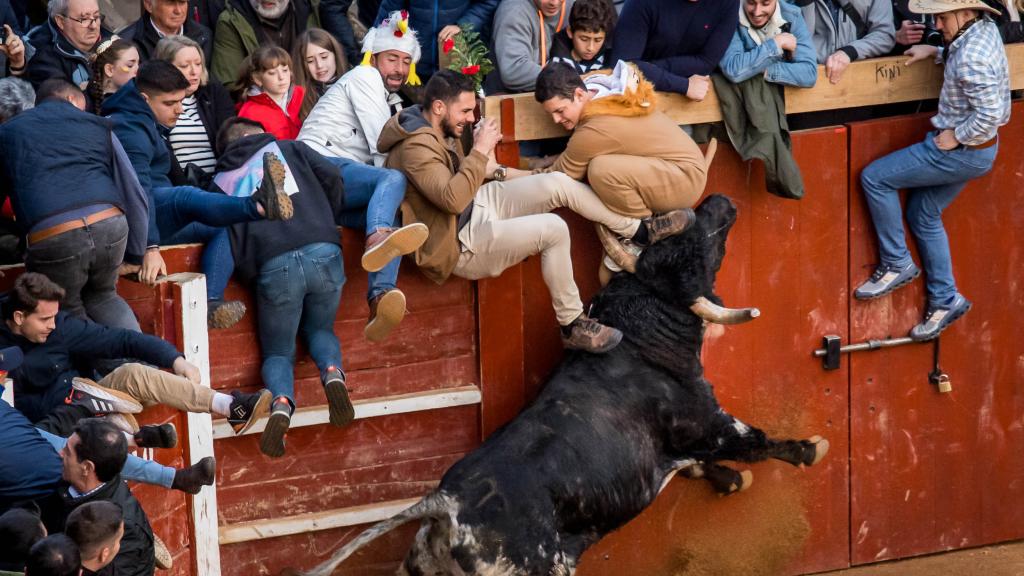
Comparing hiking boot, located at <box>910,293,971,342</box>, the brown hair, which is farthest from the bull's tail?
hiking boot, located at <box>910,293,971,342</box>

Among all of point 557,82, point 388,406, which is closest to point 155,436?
point 388,406

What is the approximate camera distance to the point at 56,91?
8773 mm

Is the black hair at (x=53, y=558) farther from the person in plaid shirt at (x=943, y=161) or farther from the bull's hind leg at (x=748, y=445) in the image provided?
the person in plaid shirt at (x=943, y=161)

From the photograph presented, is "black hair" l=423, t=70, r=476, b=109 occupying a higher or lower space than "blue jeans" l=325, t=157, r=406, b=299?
higher

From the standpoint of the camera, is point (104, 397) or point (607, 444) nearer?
point (104, 397)

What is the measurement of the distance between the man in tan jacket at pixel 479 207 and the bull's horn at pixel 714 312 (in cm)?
47

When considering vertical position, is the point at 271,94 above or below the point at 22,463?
above

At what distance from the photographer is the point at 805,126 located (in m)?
11.2

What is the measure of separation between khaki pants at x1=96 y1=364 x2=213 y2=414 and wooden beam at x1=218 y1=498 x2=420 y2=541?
5.41 ft

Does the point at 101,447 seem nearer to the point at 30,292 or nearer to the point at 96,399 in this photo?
the point at 96,399

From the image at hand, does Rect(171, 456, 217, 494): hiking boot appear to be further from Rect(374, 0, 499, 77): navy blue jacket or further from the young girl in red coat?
Rect(374, 0, 499, 77): navy blue jacket

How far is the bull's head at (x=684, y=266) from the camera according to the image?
1020 centimetres

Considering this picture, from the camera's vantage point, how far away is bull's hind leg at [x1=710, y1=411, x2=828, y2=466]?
10234 mm

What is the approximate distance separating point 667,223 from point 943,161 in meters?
1.94
